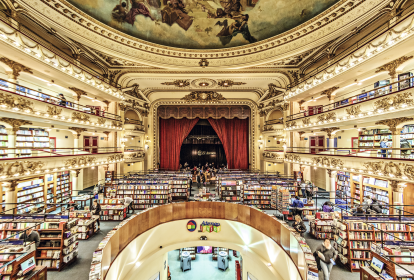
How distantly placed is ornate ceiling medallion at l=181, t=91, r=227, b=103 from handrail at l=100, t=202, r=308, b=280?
9.25m

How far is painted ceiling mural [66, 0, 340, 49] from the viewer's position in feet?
28.4

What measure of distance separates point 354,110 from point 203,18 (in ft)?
29.2

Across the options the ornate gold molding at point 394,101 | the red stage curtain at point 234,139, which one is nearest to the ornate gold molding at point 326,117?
the ornate gold molding at point 394,101

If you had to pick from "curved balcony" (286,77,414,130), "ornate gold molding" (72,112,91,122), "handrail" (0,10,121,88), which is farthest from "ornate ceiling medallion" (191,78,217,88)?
"ornate gold molding" (72,112,91,122)

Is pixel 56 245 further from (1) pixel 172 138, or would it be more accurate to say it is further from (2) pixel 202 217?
(1) pixel 172 138

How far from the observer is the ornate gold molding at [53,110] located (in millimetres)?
6953

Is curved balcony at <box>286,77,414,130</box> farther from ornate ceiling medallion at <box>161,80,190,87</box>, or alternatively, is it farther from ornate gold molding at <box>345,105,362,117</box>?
ornate ceiling medallion at <box>161,80,190,87</box>

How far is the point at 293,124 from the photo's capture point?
1081cm

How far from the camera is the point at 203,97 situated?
14.9 metres

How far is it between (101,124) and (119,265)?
731 cm

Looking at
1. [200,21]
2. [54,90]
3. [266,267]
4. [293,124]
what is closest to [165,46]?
[200,21]

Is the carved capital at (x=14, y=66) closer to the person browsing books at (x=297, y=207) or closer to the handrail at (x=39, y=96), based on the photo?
the handrail at (x=39, y=96)

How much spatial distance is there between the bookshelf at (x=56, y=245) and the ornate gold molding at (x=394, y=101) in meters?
10.3

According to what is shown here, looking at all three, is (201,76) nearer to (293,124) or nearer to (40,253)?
(293,124)
